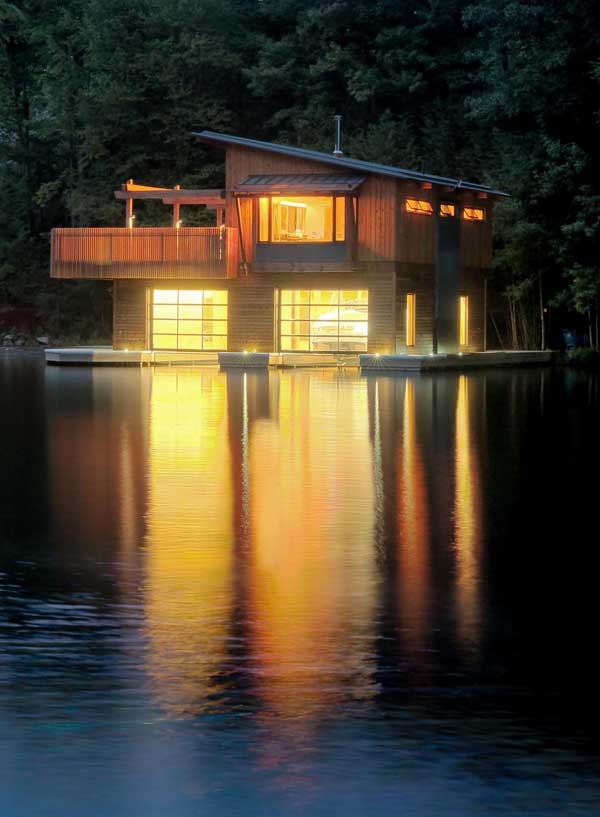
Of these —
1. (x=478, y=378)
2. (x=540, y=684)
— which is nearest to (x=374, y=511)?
(x=540, y=684)

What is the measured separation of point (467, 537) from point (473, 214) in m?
43.0

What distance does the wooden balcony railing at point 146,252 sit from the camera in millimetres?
51531

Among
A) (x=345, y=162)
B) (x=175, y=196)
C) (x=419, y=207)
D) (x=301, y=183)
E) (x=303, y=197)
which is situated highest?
(x=345, y=162)

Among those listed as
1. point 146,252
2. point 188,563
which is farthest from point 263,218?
point 188,563

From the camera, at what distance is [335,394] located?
34375 mm

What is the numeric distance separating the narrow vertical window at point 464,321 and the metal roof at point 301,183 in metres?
7.08

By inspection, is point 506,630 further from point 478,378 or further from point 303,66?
point 303,66

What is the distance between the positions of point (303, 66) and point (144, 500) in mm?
56399

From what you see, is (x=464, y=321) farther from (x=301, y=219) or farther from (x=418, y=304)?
(x=301, y=219)

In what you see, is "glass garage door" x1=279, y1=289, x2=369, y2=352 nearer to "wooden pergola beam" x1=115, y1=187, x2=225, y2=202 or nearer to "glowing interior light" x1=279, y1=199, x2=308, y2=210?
"glowing interior light" x1=279, y1=199, x2=308, y2=210

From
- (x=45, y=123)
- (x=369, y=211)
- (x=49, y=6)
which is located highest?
(x=49, y=6)

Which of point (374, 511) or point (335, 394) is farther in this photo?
point (335, 394)

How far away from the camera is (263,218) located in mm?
51312

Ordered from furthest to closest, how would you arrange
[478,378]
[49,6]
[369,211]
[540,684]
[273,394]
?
[49,6] → [369,211] → [478,378] → [273,394] → [540,684]
